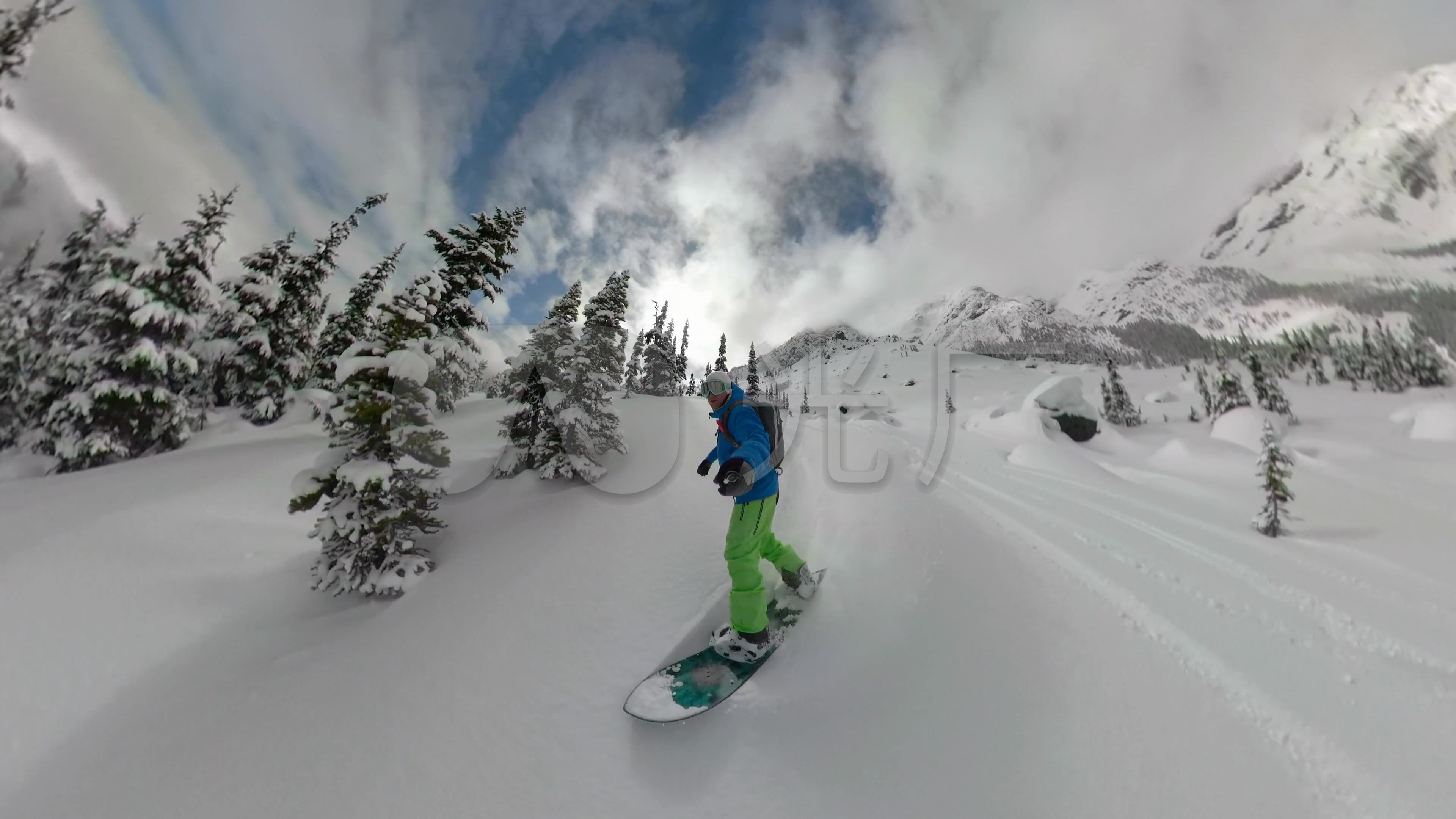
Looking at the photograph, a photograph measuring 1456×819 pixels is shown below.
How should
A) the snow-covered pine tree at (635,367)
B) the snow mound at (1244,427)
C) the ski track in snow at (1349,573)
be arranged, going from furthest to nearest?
the snow-covered pine tree at (635,367)
the snow mound at (1244,427)
the ski track in snow at (1349,573)

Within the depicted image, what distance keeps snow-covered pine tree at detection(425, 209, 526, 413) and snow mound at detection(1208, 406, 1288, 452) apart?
22348 mm

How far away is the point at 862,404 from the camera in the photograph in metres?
55.7

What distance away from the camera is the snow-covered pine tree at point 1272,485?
7641mm

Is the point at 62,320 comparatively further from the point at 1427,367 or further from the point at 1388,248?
the point at 1427,367

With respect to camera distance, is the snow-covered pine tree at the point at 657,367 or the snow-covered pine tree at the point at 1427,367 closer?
the snow-covered pine tree at the point at 1427,367

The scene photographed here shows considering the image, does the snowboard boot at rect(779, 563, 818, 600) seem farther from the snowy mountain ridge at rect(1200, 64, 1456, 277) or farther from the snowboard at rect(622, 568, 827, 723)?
the snowy mountain ridge at rect(1200, 64, 1456, 277)

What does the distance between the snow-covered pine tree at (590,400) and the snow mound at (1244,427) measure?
19776 mm

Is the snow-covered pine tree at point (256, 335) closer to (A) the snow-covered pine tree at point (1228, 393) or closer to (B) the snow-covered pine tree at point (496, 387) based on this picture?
(B) the snow-covered pine tree at point (496, 387)

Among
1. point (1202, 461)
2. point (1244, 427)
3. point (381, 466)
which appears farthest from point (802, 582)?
point (1244, 427)

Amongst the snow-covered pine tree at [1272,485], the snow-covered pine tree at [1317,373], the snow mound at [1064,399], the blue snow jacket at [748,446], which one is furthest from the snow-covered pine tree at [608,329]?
the snow-covered pine tree at [1317,373]

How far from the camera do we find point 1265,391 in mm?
20328

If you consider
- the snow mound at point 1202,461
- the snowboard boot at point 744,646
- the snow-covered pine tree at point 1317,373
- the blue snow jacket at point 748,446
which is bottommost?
the snowboard boot at point 744,646

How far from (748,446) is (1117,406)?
97.9ft

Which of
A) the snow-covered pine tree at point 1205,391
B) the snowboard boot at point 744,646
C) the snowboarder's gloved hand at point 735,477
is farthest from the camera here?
the snow-covered pine tree at point 1205,391
